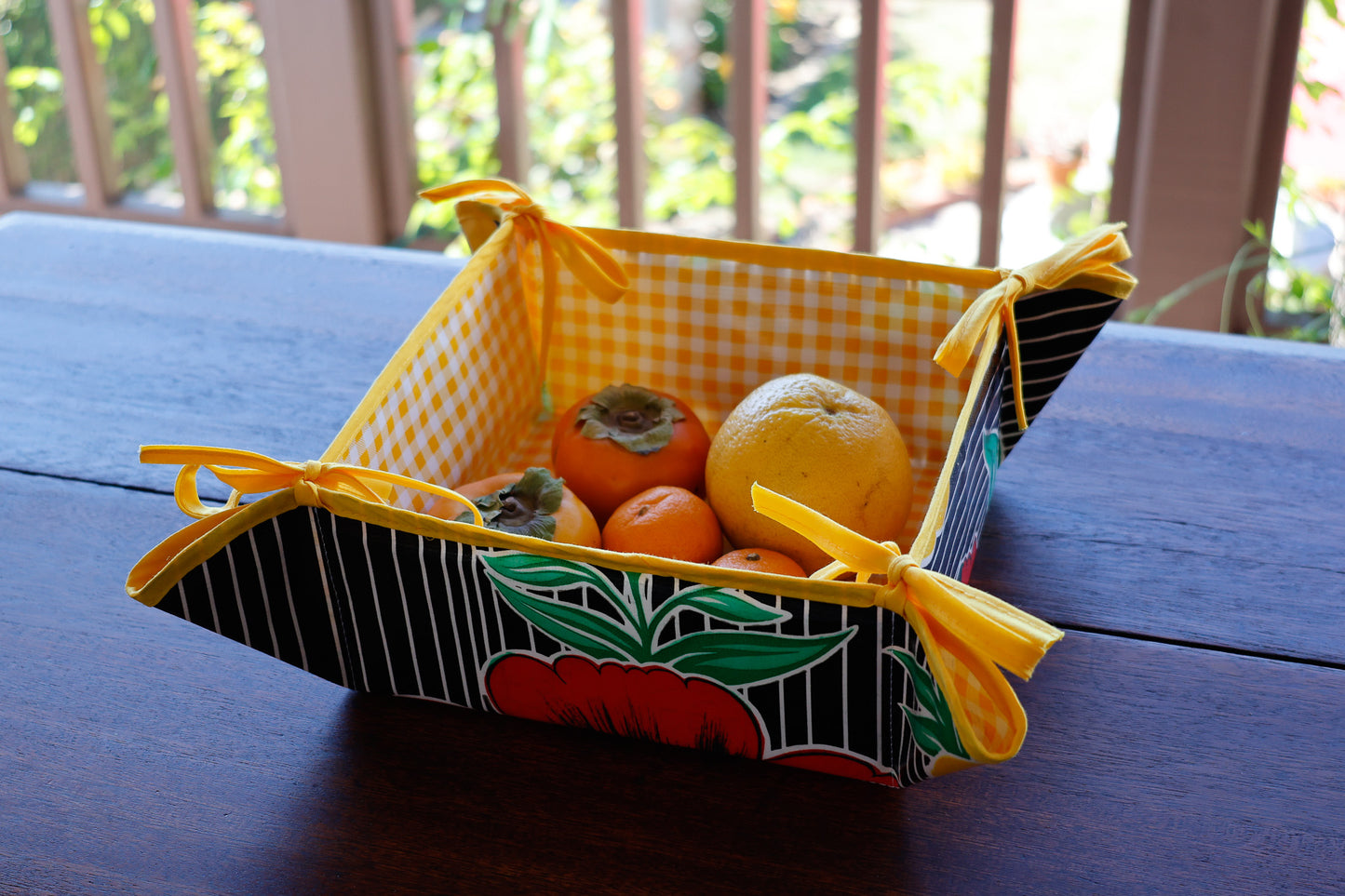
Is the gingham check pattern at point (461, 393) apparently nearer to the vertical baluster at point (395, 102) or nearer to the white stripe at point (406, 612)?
the white stripe at point (406, 612)

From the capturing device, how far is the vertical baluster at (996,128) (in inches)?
65.8

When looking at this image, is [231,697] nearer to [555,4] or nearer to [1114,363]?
[1114,363]

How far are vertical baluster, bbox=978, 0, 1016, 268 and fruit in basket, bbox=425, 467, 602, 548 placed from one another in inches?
50.6

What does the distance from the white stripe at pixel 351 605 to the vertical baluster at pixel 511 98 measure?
1.54m

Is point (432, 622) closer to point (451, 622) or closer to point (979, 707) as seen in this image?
point (451, 622)

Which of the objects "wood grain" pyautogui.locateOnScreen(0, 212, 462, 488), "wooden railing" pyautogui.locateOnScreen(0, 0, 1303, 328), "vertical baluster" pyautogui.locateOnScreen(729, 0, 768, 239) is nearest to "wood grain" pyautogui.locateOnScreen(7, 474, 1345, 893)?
"wood grain" pyautogui.locateOnScreen(0, 212, 462, 488)

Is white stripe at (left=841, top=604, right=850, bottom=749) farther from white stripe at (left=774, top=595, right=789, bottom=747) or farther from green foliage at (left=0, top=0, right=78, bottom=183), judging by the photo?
green foliage at (left=0, top=0, right=78, bottom=183)

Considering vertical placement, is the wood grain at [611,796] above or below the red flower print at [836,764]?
below

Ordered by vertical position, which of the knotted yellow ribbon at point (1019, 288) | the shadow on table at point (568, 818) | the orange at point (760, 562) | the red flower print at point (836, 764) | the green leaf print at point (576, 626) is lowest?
the shadow on table at point (568, 818)

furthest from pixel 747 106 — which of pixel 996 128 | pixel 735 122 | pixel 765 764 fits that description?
pixel 765 764

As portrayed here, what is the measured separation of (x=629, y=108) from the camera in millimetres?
1907

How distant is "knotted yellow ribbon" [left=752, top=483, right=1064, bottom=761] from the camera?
0.43 metres

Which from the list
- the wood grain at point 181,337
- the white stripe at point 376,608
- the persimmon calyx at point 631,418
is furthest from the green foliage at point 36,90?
the white stripe at point 376,608

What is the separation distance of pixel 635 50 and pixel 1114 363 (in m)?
1.17
